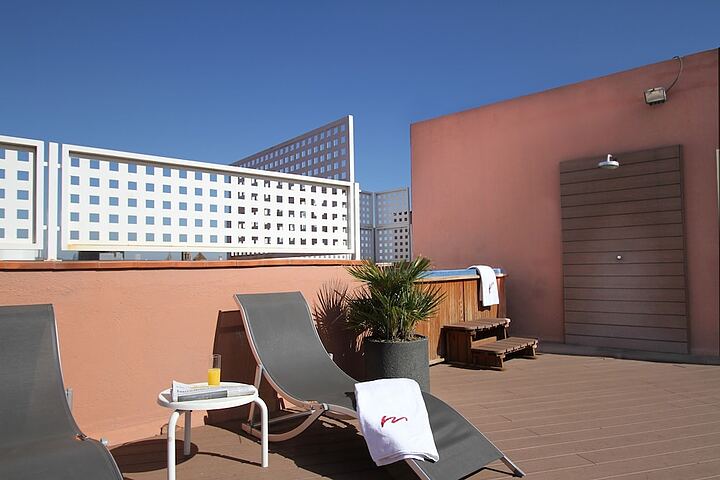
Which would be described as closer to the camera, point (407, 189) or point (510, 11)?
point (510, 11)

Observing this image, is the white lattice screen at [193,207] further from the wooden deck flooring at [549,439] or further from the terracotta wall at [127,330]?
the wooden deck flooring at [549,439]

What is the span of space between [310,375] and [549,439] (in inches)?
65.8

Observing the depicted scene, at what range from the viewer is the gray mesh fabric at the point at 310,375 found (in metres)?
2.63

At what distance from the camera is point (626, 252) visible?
6.70m

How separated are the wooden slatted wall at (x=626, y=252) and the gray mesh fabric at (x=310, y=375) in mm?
4681

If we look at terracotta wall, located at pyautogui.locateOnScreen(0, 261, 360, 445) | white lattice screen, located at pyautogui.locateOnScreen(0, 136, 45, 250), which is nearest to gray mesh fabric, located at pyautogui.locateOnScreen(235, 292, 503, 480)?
terracotta wall, located at pyautogui.locateOnScreen(0, 261, 360, 445)

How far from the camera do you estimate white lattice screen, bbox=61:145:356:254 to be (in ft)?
11.7

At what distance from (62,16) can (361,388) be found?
638 centimetres

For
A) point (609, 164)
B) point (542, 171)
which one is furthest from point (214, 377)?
point (542, 171)

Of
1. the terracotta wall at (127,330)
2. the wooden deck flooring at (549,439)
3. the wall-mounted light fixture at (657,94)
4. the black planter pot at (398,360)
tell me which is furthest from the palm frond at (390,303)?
the wall-mounted light fixture at (657,94)

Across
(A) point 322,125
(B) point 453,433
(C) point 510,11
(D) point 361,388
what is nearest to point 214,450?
(D) point 361,388

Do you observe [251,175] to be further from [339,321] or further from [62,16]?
[62,16]

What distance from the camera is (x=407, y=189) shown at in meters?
9.45

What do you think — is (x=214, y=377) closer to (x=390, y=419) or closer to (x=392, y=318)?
(x=390, y=419)
